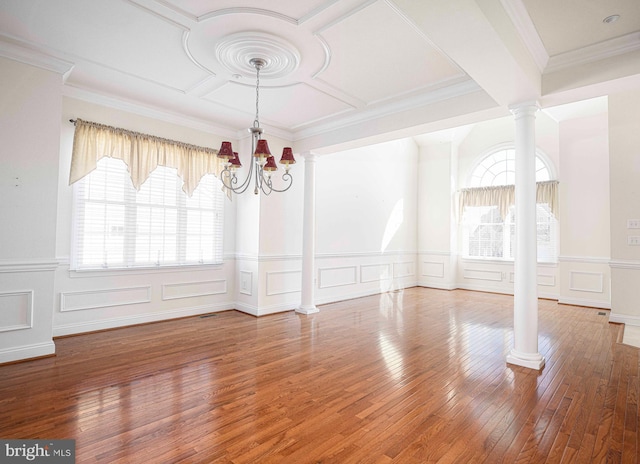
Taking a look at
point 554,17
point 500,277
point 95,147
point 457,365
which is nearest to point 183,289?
point 95,147

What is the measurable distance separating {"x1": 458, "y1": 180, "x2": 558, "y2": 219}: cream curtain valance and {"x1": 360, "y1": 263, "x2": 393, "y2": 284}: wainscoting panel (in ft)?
7.85

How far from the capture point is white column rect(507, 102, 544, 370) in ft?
10.8

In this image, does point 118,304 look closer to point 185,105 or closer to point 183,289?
point 183,289

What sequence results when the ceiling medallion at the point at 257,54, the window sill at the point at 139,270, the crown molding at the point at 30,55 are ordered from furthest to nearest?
1. the window sill at the point at 139,270
2. the crown molding at the point at 30,55
3. the ceiling medallion at the point at 257,54

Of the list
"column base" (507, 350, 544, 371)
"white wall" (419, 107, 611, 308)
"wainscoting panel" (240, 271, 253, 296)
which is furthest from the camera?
"white wall" (419, 107, 611, 308)

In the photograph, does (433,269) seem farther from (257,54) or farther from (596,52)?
(257,54)

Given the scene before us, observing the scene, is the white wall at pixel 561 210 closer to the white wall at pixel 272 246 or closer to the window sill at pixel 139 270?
the white wall at pixel 272 246

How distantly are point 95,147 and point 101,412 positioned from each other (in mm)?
3150

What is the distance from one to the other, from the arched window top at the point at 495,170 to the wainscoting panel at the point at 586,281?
217 cm

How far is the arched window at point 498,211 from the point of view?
6.98 meters

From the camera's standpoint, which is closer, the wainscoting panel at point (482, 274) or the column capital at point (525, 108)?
the column capital at point (525, 108)

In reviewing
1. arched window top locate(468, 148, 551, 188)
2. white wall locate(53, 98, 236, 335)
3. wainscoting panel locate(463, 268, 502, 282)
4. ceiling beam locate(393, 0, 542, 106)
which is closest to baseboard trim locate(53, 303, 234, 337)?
white wall locate(53, 98, 236, 335)

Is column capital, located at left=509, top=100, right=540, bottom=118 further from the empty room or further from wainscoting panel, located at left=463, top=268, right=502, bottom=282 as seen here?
wainscoting panel, located at left=463, top=268, right=502, bottom=282

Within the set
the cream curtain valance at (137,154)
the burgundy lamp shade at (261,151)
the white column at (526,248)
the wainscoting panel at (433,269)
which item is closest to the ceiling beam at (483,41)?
the white column at (526,248)
